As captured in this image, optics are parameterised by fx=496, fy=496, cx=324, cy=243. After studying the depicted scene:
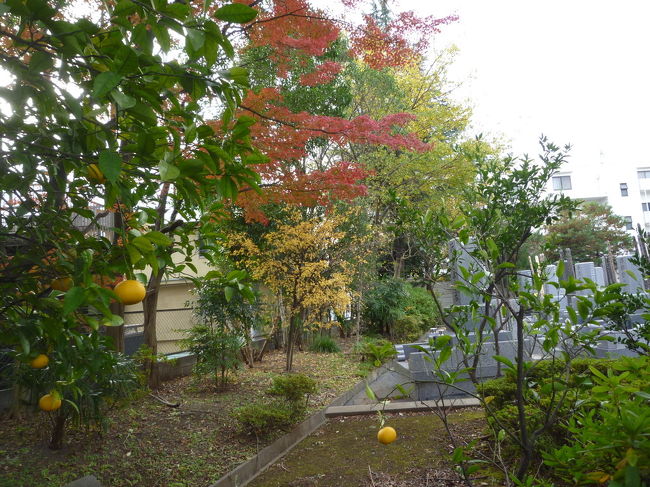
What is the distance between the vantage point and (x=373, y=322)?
1603cm

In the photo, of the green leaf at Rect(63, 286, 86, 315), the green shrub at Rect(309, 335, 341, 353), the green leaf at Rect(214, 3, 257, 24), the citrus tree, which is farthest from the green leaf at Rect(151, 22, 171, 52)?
the green shrub at Rect(309, 335, 341, 353)

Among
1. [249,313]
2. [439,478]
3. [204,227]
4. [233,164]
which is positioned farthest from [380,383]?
[233,164]

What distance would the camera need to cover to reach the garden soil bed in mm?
4203

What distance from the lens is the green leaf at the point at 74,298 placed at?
1.26 meters

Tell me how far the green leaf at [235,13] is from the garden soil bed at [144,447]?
3.90m

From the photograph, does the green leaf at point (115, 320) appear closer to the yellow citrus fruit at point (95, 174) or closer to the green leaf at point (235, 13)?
the yellow citrus fruit at point (95, 174)

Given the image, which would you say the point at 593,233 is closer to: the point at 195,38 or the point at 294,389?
the point at 294,389

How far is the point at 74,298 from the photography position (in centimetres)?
129

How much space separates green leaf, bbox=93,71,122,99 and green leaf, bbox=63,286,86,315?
50cm

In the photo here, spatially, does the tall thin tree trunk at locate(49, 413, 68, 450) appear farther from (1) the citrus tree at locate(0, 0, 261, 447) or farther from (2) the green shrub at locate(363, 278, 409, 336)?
(2) the green shrub at locate(363, 278, 409, 336)

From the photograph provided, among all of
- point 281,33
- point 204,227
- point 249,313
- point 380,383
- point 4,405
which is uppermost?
point 281,33

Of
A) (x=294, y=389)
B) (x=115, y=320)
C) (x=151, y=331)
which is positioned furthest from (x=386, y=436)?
(x=151, y=331)

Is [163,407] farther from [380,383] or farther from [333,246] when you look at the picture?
[333,246]

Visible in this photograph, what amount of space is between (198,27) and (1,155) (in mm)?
968
